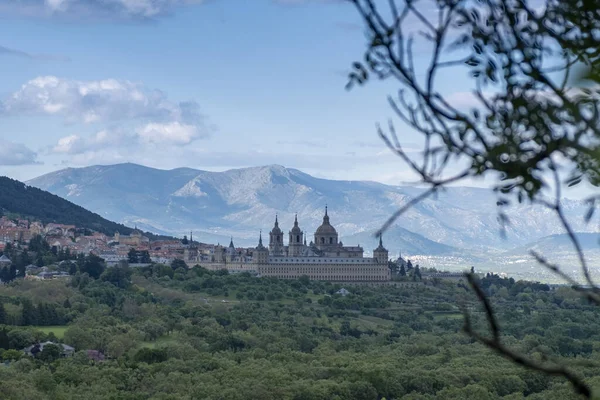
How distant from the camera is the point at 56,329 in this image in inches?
2383

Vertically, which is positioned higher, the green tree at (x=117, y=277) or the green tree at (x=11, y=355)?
the green tree at (x=117, y=277)

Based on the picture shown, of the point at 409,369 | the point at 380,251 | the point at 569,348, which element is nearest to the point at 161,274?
the point at 380,251

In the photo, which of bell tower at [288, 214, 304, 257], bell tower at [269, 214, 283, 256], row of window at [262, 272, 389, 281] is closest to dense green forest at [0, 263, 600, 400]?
row of window at [262, 272, 389, 281]

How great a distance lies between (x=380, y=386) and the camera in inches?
1657

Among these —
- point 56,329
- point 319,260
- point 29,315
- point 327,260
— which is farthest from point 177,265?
point 56,329

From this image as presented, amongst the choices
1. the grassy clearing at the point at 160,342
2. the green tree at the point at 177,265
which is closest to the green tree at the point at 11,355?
the grassy clearing at the point at 160,342

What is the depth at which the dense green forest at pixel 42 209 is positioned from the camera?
491 feet

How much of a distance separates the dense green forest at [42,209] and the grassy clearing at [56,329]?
82.5 metres

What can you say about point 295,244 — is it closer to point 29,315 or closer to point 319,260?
point 319,260

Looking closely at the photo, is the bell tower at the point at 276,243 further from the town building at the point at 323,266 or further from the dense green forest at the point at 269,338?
the dense green forest at the point at 269,338

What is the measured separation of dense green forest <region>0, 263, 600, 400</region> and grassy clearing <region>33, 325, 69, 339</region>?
0.95 ft

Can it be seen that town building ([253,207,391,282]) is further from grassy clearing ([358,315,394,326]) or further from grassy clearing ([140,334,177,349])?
grassy clearing ([140,334,177,349])

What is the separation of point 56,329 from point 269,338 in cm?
1119

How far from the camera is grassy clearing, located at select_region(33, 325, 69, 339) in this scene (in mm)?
57631
